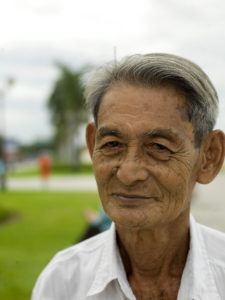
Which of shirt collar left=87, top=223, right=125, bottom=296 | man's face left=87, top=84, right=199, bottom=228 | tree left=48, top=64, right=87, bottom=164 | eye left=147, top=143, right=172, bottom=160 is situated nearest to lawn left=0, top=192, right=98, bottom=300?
shirt collar left=87, top=223, right=125, bottom=296

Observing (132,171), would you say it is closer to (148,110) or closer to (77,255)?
(148,110)

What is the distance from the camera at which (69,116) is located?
35562 mm

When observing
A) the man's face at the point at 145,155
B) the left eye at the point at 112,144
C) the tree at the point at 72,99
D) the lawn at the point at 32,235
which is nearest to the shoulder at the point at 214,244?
the man's face at the point at 145,155

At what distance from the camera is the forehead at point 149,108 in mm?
1776

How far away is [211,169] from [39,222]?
820 centimetres

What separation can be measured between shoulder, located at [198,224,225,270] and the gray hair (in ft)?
1.57

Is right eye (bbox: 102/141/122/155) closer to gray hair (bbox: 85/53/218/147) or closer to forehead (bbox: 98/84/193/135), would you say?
forehead (bbox: 98/84/193/135)

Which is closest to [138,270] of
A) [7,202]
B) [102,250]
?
[102,250]

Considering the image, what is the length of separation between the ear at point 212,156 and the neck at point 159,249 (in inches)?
8.2

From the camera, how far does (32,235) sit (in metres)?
8.44

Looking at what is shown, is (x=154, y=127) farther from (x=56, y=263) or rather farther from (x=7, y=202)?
(x=7, y=202)

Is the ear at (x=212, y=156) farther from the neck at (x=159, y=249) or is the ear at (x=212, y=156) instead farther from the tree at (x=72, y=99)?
the tree at (x=72, y=99)

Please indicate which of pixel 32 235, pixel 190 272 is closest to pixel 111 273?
pixel 190 272

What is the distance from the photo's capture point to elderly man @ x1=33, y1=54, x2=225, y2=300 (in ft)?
5.90
